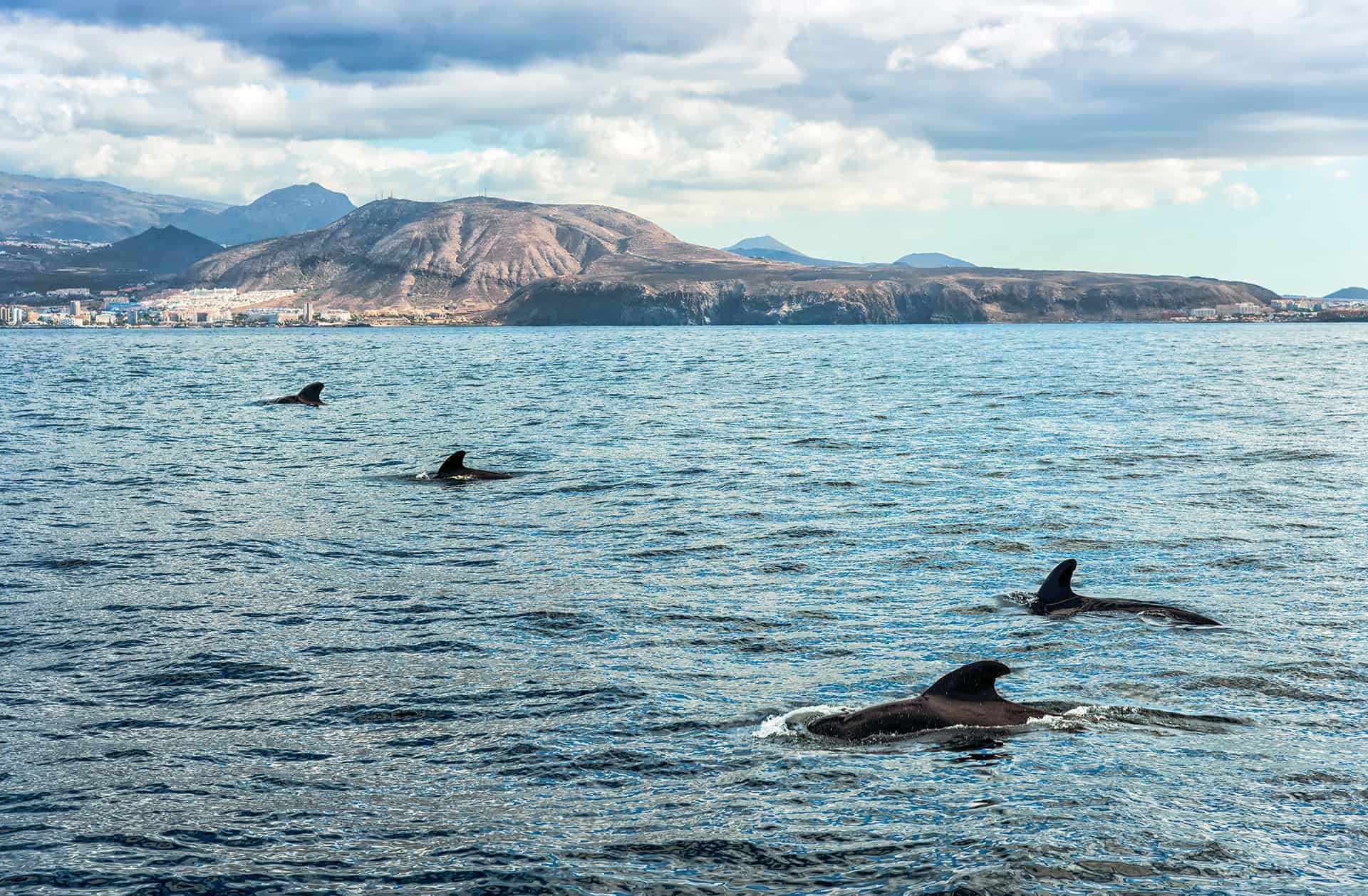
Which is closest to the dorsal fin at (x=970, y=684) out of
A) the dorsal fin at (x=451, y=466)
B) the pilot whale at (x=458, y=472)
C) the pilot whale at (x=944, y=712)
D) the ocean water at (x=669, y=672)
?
the pilot whale at (x=944, y=712)

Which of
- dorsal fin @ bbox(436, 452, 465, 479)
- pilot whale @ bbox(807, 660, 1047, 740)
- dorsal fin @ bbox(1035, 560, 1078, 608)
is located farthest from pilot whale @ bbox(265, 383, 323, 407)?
pilot whale @ bbox(807, 660, 1047, 740)

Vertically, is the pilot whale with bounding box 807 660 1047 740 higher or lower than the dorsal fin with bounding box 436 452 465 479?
lower

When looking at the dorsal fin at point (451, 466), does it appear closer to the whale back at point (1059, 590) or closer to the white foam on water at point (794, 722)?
the whale back at point (1059, 590)

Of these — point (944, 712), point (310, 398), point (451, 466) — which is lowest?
point (944, 712)

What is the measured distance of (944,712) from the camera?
47.6 ft

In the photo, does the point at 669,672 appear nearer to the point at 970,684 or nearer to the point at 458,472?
the point at 970,684

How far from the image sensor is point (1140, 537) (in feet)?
88.4

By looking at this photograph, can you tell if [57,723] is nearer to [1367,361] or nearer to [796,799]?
[796,799]

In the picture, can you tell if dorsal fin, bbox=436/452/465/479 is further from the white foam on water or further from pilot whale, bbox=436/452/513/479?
the white foam on water

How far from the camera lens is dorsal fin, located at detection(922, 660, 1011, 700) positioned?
579 inches

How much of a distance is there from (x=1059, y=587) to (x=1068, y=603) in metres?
0.33

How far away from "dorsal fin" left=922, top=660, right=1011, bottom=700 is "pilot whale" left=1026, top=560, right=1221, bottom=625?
19.2 ft

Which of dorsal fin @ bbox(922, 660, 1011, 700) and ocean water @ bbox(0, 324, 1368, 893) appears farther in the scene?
dorsal fin @ bbox(922, 660, 1011, 700)

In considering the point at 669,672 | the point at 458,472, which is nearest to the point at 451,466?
the point at 458,472
